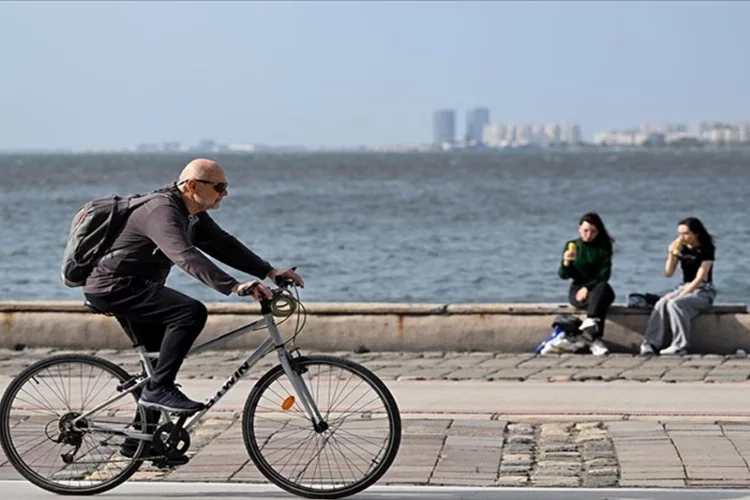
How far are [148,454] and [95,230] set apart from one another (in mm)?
983

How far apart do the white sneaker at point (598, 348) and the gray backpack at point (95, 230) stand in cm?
636

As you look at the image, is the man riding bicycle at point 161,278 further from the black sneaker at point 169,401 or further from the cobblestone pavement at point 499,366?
the cobblestone pavement at point 499,366

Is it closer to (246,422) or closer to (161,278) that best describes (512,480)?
(246,422)

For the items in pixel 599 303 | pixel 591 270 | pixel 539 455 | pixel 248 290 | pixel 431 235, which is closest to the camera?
pixel 248 290

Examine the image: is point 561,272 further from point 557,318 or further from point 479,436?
point 479,436

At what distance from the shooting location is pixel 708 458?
24.8ft

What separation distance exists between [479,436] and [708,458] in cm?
125

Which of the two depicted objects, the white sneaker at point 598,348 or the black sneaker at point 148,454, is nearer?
the black sneaker at point 148,454

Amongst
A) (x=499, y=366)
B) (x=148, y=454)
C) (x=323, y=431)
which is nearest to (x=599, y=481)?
(x=323, y=431)

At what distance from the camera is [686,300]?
1238 centimetres

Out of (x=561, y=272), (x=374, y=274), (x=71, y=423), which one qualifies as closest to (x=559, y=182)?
(x=374, y=274)

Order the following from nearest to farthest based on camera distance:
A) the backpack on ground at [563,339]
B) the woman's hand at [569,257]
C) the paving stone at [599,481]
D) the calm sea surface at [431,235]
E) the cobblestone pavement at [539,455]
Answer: the paving stone at [599,481] → the cobblestone pavement at [539,455] → the backpack on ground at [563,339] → the woman's hand at [569,257] → the calm sea surface at [431,235]

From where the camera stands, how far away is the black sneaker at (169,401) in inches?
263

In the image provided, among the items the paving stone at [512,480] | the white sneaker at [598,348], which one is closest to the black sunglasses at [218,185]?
the paving stone at [512,480]
